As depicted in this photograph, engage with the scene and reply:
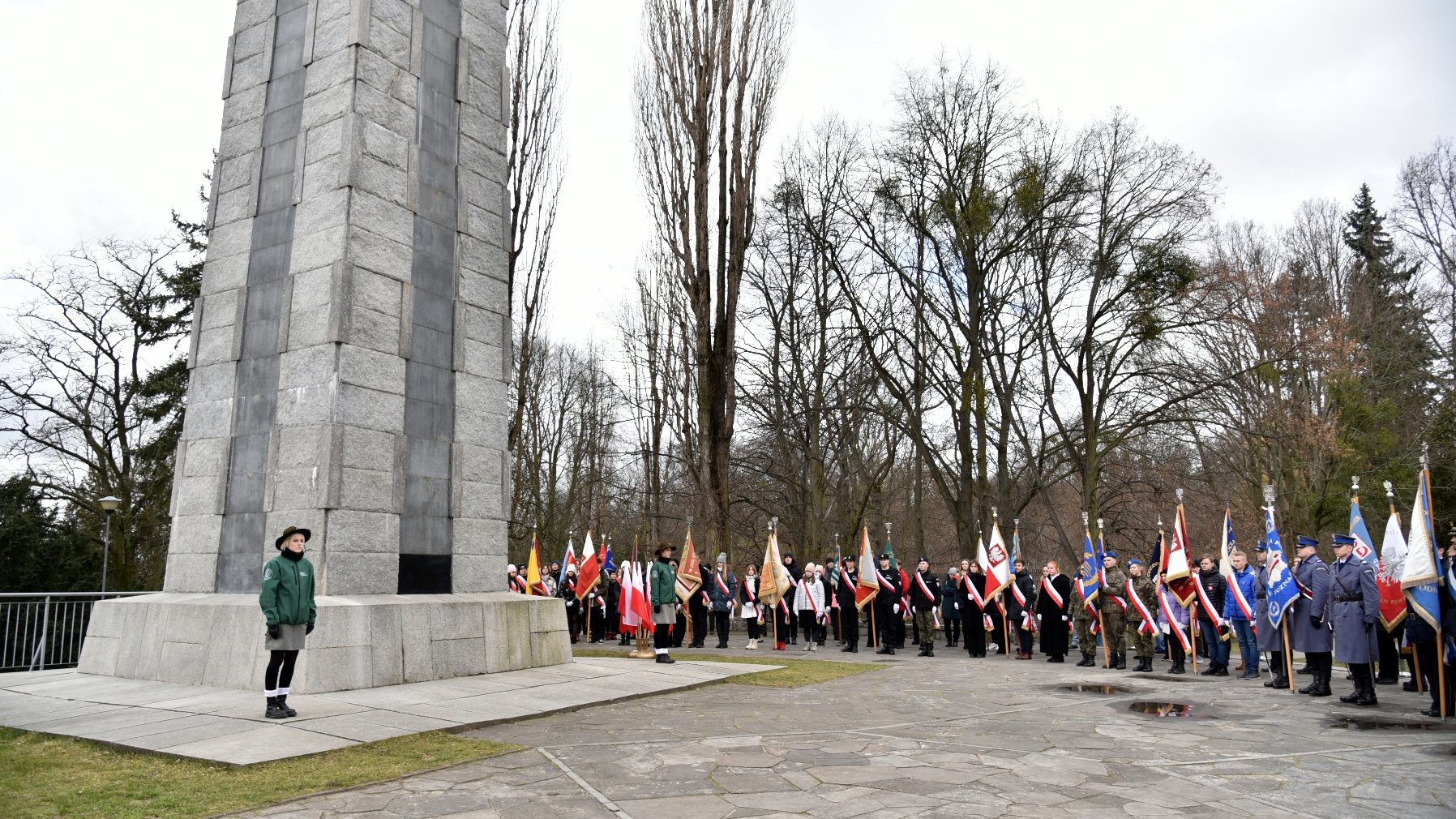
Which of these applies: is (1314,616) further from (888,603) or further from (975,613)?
(888,603)

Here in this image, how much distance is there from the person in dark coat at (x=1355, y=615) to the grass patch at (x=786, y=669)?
5876 millimetres

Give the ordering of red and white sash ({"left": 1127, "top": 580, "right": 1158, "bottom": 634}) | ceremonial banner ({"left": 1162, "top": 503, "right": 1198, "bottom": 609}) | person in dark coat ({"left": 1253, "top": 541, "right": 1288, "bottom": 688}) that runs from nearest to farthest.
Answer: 1. person in dark coat ({"left": 1253, "top": 541, "right": 1288, "bottom": 688})
2. ceremonial banner ({"left": 1162, "top": 503, "right": 1198, "bottom": 609})
3. red and white sash ({"left": 1127, "top": 580, "right": 1158, "bottom": 634})

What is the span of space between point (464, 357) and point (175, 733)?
17.8ft

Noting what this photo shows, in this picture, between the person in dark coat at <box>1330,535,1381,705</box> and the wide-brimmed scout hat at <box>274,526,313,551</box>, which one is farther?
the person in dark coat at <box>1330,535,1381,705</box>

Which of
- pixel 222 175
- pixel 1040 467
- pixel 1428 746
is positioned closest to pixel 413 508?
pixel 222 175

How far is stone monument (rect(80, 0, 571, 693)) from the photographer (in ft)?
30.4

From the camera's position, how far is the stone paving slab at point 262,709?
6.50 metres

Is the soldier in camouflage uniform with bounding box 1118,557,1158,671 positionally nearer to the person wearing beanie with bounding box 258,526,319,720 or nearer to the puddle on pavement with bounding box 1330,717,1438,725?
the puddle on pavement with bounding box 1330,717,1438,725

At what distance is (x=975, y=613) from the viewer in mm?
17016

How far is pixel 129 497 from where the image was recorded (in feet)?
79.2

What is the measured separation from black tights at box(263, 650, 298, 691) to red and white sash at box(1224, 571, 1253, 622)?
12456 mm

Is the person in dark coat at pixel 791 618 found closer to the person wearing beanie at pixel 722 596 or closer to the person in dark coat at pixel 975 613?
the person wearing beanie at pixel 722 596

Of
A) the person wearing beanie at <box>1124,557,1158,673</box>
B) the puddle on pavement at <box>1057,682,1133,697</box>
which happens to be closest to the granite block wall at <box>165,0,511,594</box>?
the puddle on pavement at <box>1057,682,1133,697</box>

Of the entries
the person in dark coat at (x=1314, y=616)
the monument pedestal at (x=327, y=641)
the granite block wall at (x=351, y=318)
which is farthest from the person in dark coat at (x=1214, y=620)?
the granite block wall at (x=351, y=318)
